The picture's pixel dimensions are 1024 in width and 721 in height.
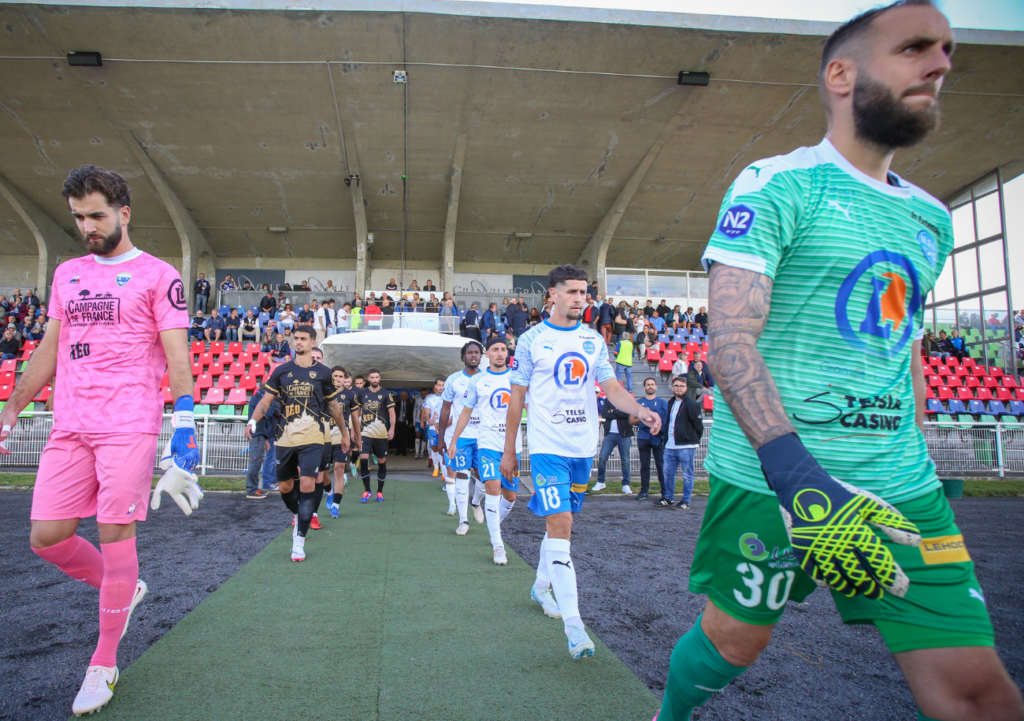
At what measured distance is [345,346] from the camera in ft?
53.9

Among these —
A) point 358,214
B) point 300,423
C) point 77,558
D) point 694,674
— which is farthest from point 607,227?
point 694,674

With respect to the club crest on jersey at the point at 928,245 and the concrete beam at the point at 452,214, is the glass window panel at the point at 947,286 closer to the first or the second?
the concrete beam at the point at 452,214

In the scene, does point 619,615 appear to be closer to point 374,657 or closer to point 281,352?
point 374,657

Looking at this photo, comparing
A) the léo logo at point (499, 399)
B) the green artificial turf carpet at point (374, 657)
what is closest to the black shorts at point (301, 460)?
the green artificial turf carpet at point (374, 657)

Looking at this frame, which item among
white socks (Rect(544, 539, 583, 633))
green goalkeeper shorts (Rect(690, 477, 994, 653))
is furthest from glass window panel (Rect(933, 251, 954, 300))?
green goalkeeper shorts (Rect(690, 477, 994, 653))

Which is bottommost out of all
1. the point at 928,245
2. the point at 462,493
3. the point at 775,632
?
the point at 775,632

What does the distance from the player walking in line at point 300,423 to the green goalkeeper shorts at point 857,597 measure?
452cm

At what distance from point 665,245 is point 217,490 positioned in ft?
76.2

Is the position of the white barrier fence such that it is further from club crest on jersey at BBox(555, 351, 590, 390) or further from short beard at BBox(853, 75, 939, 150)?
short beard at BBox(853, 75, 939, 150)

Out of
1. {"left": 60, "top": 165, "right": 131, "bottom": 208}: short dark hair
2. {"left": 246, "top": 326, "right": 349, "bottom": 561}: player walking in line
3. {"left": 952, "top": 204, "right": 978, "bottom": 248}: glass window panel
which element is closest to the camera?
{"left": 60, "top": 165, "right": 131, "bottom": 208}: short dark hair

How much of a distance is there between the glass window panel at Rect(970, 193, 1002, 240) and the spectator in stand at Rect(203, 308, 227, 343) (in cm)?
2959

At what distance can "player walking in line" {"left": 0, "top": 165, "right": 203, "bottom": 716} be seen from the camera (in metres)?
2.64

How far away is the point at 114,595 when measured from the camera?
2.66 meters

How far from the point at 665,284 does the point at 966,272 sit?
11886 mm
